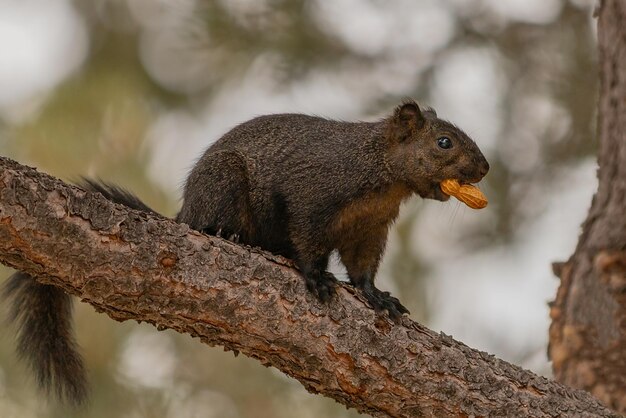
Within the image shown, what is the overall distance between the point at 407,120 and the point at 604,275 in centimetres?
93

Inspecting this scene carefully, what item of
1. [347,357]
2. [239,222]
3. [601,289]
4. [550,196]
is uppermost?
[550,196]

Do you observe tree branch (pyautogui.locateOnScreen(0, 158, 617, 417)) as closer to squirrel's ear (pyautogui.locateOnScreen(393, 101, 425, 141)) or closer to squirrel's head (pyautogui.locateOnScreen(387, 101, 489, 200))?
squirrel's head (pyautogui.locateOnScreen(387, 101, 489, 200))

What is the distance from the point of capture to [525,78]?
15.1 feet

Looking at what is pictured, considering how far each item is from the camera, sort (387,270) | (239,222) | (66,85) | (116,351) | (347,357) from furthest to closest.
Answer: (387,270)
(66,85)
(116,351)
(239,222)
(347,357)

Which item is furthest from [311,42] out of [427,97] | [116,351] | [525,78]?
[116,351]

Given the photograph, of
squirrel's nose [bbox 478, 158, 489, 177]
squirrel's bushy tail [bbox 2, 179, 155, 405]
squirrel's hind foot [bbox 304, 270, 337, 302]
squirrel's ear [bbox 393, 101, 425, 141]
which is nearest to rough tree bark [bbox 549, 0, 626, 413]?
squirrel's nose [bbox 478, 158, 489, 177]

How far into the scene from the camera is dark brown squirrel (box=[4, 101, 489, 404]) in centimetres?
321

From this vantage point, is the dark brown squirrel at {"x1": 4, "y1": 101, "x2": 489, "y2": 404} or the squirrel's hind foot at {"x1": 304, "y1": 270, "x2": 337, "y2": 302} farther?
the dark brown squirrel at {"x1": 4, "y1": 101, "x2": 489, "y2": 404}

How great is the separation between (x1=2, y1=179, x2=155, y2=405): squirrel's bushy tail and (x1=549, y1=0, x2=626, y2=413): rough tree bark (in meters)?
1.69

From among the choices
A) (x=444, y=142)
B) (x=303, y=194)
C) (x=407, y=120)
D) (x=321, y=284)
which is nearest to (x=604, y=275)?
(x=444, y=142)

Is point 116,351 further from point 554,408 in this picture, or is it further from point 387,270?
point 554,408

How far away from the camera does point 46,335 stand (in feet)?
10.5

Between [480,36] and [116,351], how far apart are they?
2209 millimetres

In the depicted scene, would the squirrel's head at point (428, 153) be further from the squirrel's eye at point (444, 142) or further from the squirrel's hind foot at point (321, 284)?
the squirrel's hind foot at point (321, 284)
